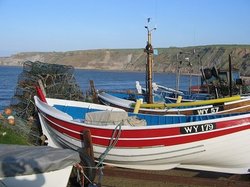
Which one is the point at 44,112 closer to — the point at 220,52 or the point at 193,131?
the point at 193,131

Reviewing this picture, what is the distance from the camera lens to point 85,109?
46.1ft

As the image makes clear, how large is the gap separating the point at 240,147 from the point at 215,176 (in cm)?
149

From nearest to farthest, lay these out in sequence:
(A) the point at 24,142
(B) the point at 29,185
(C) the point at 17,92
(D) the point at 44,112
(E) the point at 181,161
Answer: (B) the point at 29,185, (E) the point at 181,161, (A) the point at 24,142, (D) the point at 44,112, (C) the point at 17,92

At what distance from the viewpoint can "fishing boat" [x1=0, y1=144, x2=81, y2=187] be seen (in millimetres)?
7141

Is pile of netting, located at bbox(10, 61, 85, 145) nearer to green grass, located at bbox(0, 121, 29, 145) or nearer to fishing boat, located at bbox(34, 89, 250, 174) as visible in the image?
green grass, located at bbox(0, 121, 29, 145)

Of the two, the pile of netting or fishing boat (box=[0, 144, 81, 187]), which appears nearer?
fishing boat (box=[0, 144, 81, 187])

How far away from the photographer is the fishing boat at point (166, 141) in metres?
10.2

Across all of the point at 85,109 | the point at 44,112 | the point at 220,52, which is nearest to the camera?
the point at 44,112

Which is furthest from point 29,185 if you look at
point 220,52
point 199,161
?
point 220,52

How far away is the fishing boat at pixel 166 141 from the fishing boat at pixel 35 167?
3.32 meters

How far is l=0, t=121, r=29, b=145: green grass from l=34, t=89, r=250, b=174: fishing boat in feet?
3.43

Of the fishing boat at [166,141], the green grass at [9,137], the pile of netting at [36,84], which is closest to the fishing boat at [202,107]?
the fishing boat at [166,141]

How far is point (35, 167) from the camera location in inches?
281

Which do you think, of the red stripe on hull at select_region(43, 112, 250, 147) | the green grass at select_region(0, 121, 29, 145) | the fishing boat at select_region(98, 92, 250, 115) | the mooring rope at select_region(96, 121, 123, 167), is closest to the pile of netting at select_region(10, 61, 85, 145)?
the green grass at select_region(0, 121, 29, 145)
